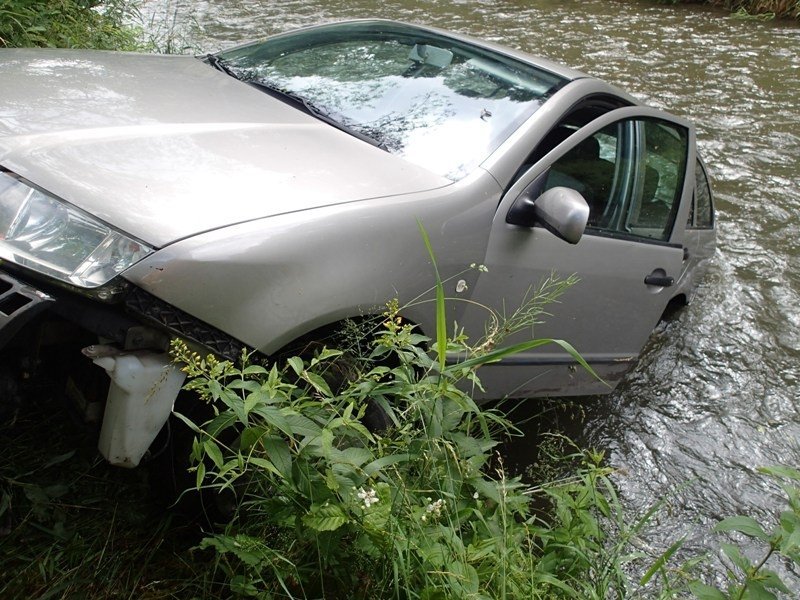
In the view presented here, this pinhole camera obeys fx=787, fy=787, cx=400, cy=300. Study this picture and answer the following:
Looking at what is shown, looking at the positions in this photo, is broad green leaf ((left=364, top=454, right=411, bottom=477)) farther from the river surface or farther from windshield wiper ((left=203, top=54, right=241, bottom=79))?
windshield wiper ((left=203, top=54, right=241, bottom=79))

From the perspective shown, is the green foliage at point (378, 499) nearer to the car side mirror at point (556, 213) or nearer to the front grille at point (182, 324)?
the front grille at point (182, 324)

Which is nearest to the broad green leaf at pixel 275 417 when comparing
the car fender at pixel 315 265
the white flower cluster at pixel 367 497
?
the white flower cluster at pixel 367 497

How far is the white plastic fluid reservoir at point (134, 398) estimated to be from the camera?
188 cm

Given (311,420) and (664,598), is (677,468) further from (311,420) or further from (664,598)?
(311,420)

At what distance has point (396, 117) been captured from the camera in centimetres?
288

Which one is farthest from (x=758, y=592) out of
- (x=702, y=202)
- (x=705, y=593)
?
(x=702, y=202)

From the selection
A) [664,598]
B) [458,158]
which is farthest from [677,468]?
[458,158]

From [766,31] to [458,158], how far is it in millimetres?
9340

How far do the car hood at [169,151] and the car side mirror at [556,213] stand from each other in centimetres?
29

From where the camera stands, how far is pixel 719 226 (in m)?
5.53

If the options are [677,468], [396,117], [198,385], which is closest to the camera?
[198,385]

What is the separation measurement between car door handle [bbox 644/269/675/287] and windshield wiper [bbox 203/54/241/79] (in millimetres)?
1880

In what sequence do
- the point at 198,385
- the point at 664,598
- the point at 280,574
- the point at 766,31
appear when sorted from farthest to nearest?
1. the point at 766,31
2. the point at 664,598
3. the point at 280,574
4. the point at 198,385

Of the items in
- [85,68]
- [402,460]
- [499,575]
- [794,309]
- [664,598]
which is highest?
[85,68]
